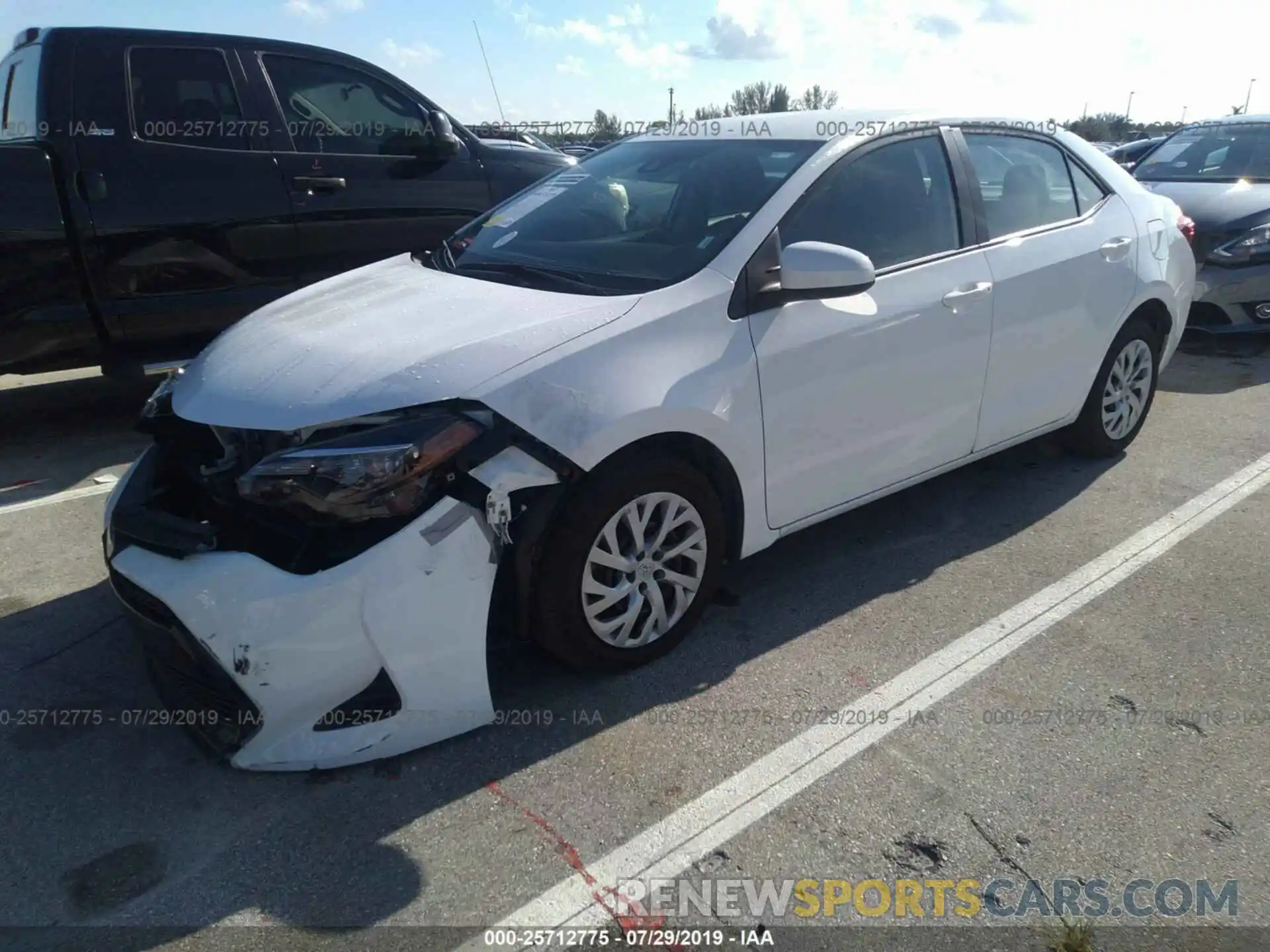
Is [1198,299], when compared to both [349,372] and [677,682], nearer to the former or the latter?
[677,682]

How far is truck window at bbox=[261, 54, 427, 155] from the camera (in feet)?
18.5

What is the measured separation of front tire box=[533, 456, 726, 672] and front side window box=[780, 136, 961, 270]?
986 millimetres

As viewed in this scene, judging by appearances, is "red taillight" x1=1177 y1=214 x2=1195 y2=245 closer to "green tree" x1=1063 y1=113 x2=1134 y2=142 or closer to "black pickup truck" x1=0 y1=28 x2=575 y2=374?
"black pickup truck" x1=0 y1=28 x2=575 y2=374

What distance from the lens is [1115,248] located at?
4379 mm

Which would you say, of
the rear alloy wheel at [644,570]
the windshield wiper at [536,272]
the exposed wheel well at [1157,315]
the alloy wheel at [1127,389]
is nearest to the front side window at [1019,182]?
the exposed wheel well at [1157,315]

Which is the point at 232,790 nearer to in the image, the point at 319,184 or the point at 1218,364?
the point at 319,184

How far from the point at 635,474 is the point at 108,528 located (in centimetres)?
154

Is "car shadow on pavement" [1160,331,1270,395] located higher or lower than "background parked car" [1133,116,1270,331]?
lower

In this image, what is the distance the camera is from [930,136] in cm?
379

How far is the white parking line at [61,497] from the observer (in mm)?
4434

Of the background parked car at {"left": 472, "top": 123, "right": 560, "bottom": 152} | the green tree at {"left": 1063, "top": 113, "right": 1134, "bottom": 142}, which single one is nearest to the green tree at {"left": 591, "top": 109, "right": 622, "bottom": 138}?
the background parked car at {"left": 472, "top": 123, "right": 560, "bottom": 152}

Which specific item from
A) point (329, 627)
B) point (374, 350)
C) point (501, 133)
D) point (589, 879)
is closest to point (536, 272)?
point (374, 350)

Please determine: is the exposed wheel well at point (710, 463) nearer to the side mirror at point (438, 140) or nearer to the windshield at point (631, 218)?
the windshield at point (631, 218)

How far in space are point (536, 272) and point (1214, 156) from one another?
7.55 m
